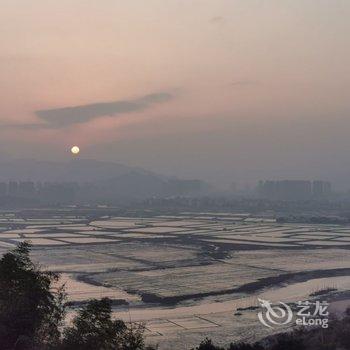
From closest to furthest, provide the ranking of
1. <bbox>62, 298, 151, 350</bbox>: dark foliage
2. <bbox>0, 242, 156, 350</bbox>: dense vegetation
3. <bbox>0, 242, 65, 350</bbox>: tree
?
1. <bbox>62, 298, 151, 350</bbox>: dark foliage
2. <bbox>0, 242, 156, 350</bbox>: dense vegetation
3. <bbox>0, 242, 65, 350</bbox>: tree

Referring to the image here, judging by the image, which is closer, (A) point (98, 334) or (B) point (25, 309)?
(A) point (98, 334)

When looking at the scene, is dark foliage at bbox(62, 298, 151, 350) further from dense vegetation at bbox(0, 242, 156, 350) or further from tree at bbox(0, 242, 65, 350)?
tree at bbox(0, 242, 65, 350)

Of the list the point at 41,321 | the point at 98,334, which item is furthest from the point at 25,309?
the point at 98,334

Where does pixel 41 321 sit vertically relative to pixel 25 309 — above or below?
below

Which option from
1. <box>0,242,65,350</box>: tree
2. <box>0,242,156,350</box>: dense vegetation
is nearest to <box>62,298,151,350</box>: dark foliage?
<box>0,242,156,350</box>: dense vegetation

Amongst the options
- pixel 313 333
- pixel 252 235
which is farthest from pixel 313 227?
pixel 313 333

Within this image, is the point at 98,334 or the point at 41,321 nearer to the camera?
the point at 98,334

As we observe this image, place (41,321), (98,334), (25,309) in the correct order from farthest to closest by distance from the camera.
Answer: (41,321)
(25,309)
(98,334)

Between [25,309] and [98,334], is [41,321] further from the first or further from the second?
[98,334]

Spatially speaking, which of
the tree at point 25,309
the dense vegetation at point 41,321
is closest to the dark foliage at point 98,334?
the dense vegetation at point 41,321

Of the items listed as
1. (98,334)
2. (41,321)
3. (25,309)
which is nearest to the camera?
(98,334)
